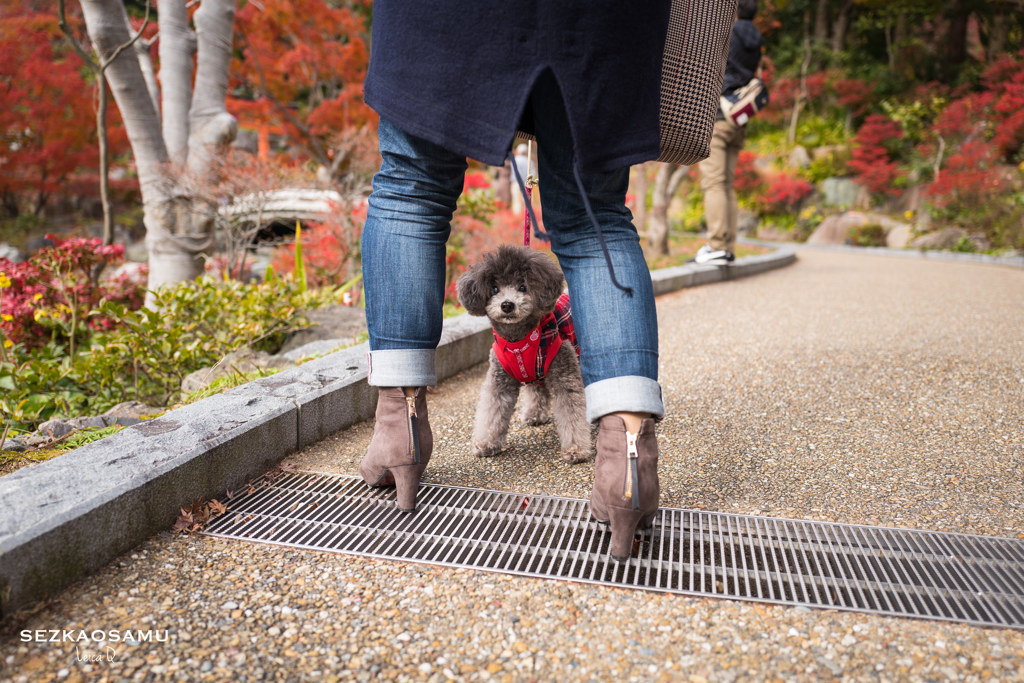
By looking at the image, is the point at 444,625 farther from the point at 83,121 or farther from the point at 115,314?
the point at 83,121

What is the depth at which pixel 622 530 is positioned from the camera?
133cm

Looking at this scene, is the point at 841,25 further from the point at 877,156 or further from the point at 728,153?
the point at 728,153

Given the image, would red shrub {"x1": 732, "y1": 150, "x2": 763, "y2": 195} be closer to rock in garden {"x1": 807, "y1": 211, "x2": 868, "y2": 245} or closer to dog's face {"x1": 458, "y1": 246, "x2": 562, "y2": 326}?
rock in garden {"x1": 807, "y1": 211, "x2": 868, "y2": 245}

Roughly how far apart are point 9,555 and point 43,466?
35cm

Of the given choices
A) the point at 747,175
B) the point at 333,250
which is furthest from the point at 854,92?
the point at 333,250

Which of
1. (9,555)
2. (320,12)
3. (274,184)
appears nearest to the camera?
(9,555)

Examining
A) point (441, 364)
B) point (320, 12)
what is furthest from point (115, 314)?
point (320, 12)

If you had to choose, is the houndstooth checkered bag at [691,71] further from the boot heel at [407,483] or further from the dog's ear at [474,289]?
the boot heel at [407,483]

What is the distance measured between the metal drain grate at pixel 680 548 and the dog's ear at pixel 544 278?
1.79 feet

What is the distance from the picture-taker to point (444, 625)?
1.14 metres

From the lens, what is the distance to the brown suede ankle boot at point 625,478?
1.31 m

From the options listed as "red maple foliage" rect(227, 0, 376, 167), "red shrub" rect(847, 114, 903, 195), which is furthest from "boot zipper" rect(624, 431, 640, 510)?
"red shrub" rect(847, 114, 903, 195)

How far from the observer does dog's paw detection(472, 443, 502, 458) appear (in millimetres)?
1931

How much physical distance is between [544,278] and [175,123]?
390 cm
